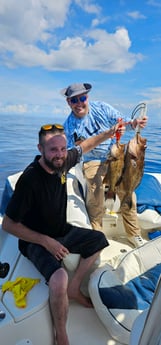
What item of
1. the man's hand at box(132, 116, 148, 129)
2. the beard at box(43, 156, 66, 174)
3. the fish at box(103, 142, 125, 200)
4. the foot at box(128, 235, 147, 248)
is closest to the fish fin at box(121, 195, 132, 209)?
the fish at box(103, 142, 125, 200)

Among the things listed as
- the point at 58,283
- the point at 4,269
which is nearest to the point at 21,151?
the point at 4,269

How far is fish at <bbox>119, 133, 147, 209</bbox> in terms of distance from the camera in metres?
2.60

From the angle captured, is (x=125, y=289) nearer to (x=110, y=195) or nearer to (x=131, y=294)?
(x=131, y=294)

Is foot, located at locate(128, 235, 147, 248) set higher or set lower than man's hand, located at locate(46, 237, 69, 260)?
lower

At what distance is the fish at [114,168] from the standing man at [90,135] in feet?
0.73

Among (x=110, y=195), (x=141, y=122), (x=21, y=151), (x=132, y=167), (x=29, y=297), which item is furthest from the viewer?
(x=21, y=151)

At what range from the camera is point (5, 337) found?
5.74 feet

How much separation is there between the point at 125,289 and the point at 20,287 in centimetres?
68

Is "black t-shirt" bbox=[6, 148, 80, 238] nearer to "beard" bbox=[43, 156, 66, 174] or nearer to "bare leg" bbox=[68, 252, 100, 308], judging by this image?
"beard" bbox=[43, 156, 66, 174]

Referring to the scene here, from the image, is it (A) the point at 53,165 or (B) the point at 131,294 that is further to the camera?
(A) the point at 53,165

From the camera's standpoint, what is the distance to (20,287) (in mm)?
1970

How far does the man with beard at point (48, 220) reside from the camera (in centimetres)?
204

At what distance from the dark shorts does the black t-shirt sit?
0.30 feet

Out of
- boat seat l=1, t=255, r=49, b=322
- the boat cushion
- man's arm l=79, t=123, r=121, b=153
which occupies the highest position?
man's arm l=79, t=123, r=121, b=153
